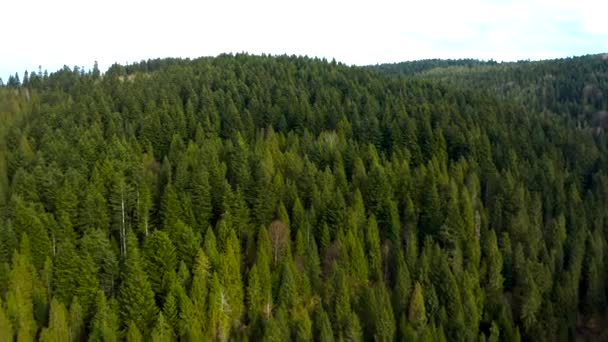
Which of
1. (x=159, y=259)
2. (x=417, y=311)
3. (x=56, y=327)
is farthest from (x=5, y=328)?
(x=417, y=311)

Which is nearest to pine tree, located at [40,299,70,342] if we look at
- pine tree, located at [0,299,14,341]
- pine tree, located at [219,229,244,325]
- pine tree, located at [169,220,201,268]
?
pine tree, located at [0,299,14,341]

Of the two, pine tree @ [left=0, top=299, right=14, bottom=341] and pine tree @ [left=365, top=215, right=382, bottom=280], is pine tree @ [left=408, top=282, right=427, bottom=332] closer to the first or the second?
pine tree @ [left=365, top=215, right=382, bottom=280]

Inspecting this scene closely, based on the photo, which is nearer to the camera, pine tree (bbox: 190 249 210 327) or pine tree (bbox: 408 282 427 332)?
pine tree (bbox: 190 249 210 327)

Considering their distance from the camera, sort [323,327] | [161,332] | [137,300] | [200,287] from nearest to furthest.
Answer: [161,332]
[137,300]
[323,327]
[200,287]

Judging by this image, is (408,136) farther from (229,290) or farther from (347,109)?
(229,290)

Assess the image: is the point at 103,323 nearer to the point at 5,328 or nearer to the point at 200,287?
the point at 5,328

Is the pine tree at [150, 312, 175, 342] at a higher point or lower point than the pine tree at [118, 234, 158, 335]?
lower

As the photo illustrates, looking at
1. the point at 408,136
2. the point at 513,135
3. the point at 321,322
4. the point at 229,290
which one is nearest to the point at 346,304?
the point at 321,322

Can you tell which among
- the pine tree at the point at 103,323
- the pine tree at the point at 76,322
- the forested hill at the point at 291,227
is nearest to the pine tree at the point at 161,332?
the forested hill at the point at 291,227
